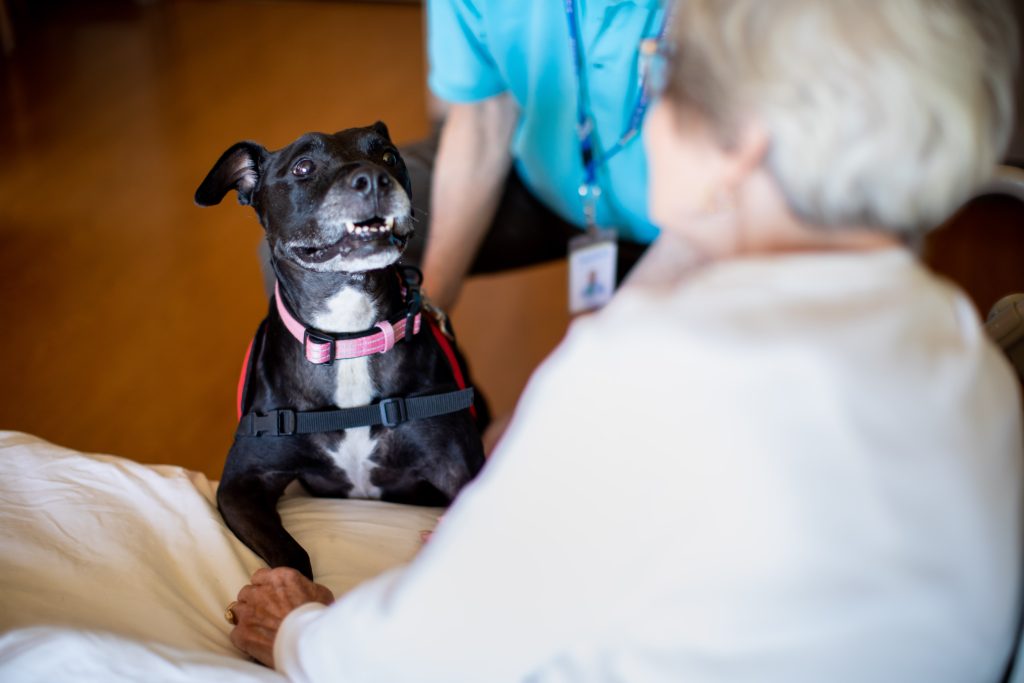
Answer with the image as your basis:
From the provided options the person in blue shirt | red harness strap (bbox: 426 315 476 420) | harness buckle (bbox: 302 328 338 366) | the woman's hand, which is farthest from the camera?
the person in blue shirt

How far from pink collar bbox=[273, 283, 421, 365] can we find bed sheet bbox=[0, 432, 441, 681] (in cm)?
24

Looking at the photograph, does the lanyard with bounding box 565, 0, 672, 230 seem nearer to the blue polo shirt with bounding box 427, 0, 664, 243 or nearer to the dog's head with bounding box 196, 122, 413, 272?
the blue polo shirt with bounding box 427, 0, 664, 243

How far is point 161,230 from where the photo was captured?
3361mm

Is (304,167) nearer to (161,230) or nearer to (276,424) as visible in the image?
(276,424)

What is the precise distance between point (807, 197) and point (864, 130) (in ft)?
0.24

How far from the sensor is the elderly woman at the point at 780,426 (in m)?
0.78

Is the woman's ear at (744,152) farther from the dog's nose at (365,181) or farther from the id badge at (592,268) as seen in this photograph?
the id badge at (592,268)

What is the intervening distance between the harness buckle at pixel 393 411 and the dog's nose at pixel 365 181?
0.31 meters

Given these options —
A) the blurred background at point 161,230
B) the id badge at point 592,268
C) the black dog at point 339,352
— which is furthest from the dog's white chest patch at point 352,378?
the blurred background at point 161,230

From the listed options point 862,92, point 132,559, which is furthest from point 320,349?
point 862,92

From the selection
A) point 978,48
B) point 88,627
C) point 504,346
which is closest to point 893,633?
point 978,48

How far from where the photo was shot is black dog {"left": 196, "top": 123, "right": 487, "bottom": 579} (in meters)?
1.45

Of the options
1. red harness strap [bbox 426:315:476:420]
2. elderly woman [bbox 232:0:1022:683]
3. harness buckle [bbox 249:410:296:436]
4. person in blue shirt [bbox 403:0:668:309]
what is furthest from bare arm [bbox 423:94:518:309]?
elderly woman [bbox 232:0:1022:683]

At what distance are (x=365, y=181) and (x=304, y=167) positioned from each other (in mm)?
127
